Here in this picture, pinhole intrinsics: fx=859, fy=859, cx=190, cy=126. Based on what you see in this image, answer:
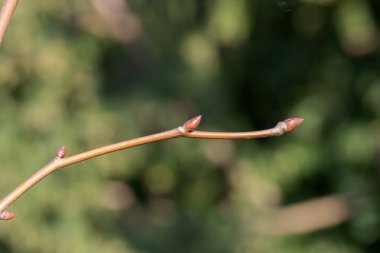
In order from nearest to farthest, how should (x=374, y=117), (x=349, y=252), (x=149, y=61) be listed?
(x=374, y=117) → (x=349, y=252) → (x=149, y=61)

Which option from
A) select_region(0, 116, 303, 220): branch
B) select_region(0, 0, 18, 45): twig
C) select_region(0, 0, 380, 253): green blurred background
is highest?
select_region(0, 0, 380, 253): green blurred background

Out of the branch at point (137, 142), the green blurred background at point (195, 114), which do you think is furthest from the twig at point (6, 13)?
the green blurred background at point (195, 114)

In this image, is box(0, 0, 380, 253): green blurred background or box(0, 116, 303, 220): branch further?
box(0, 0, 380, 253): green blurred background

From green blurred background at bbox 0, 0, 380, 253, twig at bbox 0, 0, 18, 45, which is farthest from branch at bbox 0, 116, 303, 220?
green blurred background at bbox 0, 0, 380, 253

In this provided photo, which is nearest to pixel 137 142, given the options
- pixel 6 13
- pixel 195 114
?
pixel 6 13

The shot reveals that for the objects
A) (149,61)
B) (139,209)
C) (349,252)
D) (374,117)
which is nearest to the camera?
(374,117)

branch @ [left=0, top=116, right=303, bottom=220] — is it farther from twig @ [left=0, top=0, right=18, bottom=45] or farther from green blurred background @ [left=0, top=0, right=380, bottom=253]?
green blurred background @ [left=0, top=0, right=380, bottom=253]

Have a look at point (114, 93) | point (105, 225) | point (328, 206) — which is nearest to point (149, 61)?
point (114, 93)

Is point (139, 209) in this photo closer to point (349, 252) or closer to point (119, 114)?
point (119, 114)

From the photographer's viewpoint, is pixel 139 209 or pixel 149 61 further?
pixel 139 209
